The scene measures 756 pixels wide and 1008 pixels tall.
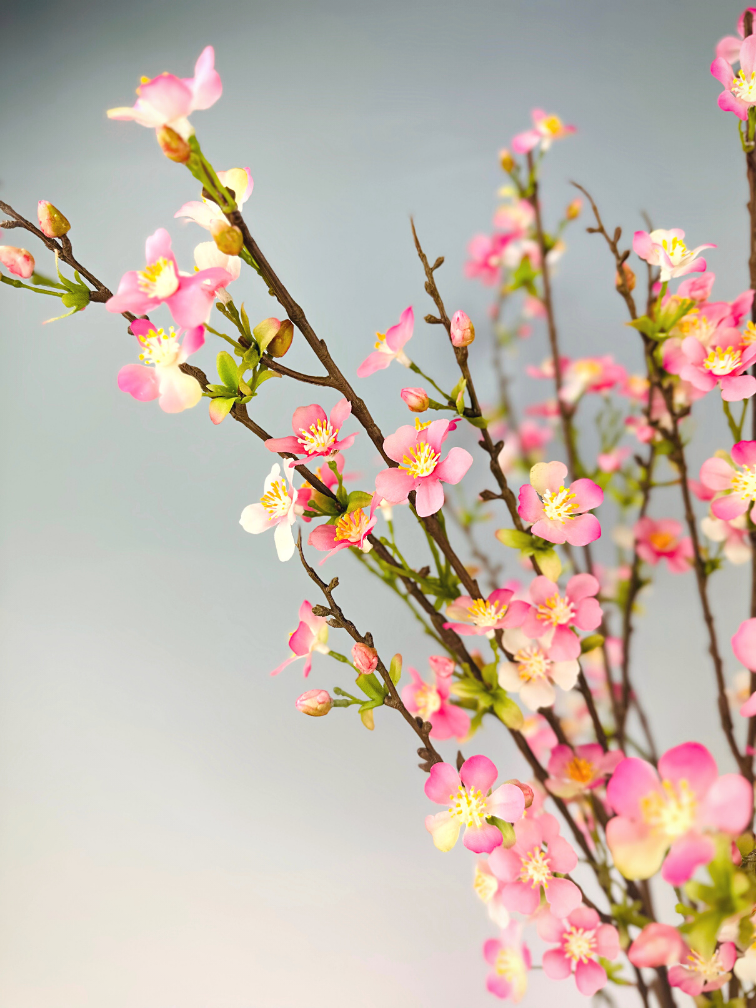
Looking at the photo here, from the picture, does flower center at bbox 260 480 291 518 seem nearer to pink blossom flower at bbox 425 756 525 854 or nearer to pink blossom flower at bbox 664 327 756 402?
pink blossom flower at bbox 425 756 525 854

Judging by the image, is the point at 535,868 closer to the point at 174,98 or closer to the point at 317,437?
the point at 317,437

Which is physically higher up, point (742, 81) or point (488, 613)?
point (742, 81)

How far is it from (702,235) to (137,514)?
88 cm

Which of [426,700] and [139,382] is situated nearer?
[139,382]

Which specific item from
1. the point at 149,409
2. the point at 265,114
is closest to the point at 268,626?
the point at 149,409

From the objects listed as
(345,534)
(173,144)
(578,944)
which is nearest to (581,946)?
(578,944)

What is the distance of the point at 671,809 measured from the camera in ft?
0.92

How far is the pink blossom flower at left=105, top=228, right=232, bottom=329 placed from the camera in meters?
0.34

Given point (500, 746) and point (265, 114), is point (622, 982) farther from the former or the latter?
point (265, 114)

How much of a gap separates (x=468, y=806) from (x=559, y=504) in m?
0.21

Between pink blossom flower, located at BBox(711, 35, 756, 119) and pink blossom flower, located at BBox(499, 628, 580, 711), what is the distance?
39 centimetres

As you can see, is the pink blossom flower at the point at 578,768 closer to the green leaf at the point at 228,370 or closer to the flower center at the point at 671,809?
the flower center at the point at 671,809

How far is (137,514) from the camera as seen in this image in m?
0.88

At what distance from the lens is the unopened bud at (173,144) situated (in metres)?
0.32
